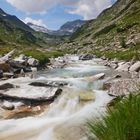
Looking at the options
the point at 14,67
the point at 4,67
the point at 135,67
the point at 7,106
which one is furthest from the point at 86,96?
the point at 14,67

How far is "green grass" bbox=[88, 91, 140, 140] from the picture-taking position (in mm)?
5344

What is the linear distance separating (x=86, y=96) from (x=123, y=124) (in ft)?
57.5

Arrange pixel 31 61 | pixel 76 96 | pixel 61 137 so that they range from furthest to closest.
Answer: pixel 31 61 → pixel 76 96 → pixel 61 137

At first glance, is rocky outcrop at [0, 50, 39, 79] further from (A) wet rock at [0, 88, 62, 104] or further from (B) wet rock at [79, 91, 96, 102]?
(B) wet rock at [79, 91, 96, 102]

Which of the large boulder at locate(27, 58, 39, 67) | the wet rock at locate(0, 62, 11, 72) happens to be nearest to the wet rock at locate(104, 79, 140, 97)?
the wet rock at locate(0, 62, 11, 72)

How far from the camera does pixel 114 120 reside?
5.59 meters

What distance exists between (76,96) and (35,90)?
299 centimetres

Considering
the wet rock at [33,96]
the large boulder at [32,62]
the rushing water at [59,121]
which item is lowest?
the rushing water at [59,121]

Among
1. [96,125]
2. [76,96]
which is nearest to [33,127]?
[76,96]

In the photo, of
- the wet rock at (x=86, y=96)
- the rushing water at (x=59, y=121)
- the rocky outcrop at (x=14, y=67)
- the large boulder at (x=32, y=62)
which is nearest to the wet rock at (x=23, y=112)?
the rushing water at (x=59, y=121)

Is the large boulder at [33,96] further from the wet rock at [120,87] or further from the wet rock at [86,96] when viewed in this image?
the wet rock at [120,87]

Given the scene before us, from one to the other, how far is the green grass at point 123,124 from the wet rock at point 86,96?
16020mm

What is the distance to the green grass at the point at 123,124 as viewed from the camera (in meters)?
5.34

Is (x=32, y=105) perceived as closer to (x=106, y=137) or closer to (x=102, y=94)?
(x=102, y=94)
